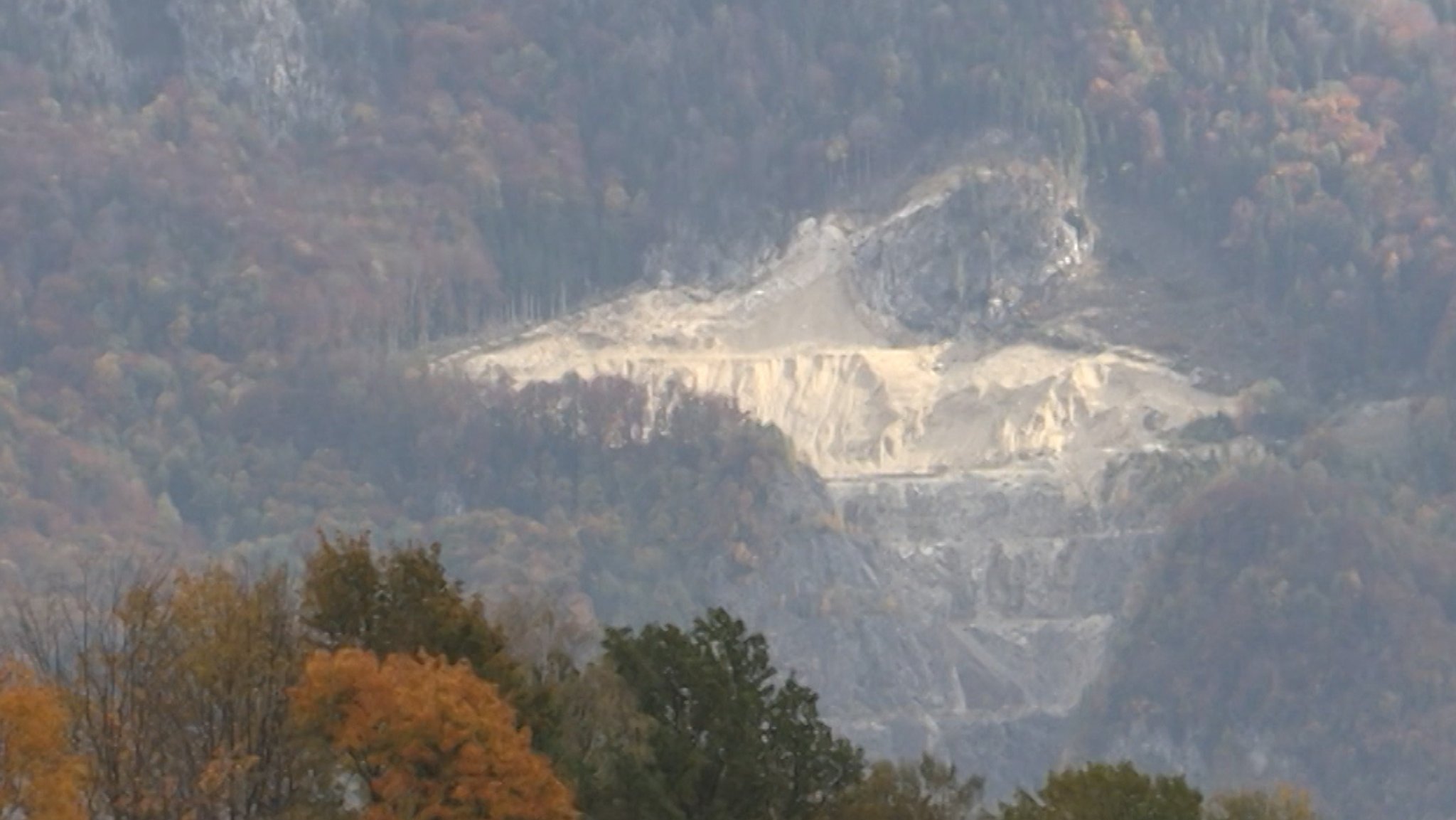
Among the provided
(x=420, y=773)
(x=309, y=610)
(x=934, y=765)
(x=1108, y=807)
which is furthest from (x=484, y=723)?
(x=934, y=765)

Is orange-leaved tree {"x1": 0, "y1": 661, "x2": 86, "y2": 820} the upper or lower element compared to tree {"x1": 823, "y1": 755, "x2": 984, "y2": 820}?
upper

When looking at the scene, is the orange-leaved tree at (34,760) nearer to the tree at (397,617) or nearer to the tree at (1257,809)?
the tree at (397,617)

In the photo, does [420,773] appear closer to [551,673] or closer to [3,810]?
[3,810]

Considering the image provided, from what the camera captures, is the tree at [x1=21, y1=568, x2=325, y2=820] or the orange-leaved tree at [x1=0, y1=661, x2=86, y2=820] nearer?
the orange-leaved tree at [x1=0, y1=661, x2=86, y2=820]

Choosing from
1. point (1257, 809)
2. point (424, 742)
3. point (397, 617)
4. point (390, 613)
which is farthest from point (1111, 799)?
point (1257, 809)

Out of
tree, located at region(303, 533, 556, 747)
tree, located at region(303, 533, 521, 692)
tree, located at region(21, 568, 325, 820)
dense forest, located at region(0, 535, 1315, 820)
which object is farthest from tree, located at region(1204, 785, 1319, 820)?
tree, located at region(21, 568, 325, 820)

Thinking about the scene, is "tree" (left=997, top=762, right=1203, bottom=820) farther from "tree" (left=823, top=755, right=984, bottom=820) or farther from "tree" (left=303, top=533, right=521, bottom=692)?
"tree" (left=303, top=533, right=521, bottom=692)
